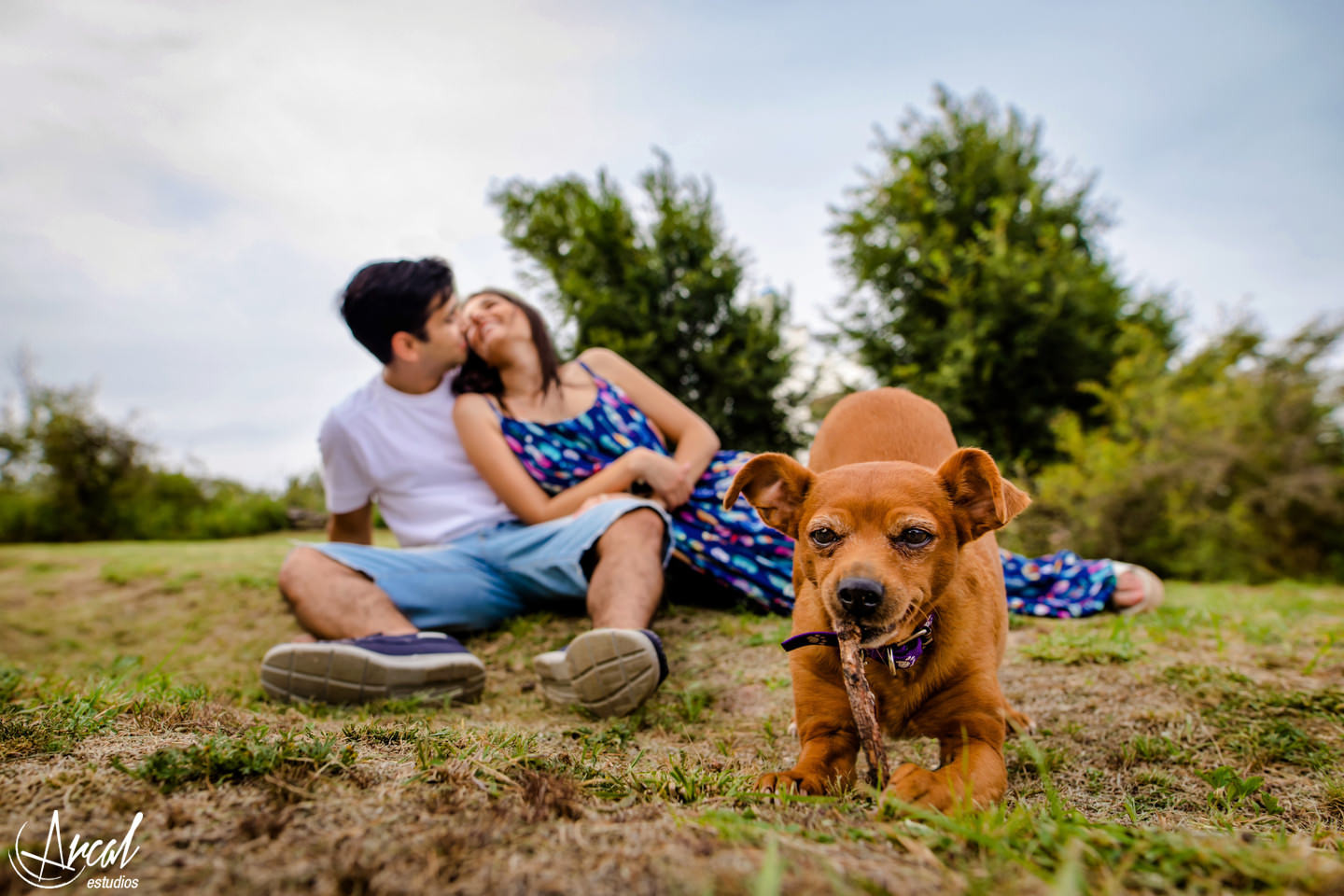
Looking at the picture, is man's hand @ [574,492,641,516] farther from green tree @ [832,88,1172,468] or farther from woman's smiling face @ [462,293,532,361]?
green tree @ [832,88,1172,468]

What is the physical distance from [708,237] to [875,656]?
7.35m

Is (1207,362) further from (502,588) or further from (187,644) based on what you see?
(187,644)

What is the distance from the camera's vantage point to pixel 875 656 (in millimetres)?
1962

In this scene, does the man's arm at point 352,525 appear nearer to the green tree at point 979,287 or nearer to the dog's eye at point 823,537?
the dog's eye at point 823,537

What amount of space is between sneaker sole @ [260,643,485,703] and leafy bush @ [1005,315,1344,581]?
8098 millimetres

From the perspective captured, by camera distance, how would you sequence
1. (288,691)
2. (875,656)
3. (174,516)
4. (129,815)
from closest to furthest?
(129,815) → (875,656) → (288,691) → (174,516)

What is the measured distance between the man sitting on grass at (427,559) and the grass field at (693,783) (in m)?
0.16

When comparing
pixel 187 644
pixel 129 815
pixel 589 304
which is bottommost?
pixel 187 644

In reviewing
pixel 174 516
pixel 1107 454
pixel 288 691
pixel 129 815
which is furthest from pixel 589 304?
pixel 174 516

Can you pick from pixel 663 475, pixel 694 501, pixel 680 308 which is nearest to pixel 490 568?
pixel 663 475

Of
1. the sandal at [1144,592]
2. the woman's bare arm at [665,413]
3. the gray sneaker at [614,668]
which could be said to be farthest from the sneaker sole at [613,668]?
the sandal at [1144,592]

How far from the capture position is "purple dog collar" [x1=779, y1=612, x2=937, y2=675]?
1.90 m

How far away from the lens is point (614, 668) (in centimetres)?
258

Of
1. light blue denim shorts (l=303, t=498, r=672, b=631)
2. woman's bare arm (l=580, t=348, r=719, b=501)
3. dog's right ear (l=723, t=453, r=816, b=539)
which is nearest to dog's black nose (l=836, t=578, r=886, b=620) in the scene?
dog's right ear (l=723, t=453, r=816, b=539)
